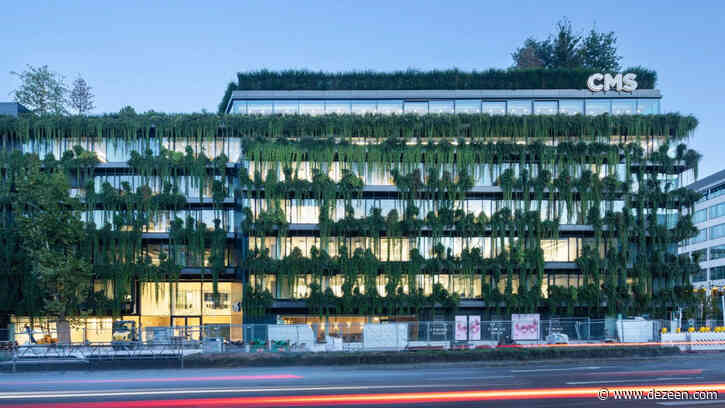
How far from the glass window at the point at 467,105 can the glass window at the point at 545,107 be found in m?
5.07

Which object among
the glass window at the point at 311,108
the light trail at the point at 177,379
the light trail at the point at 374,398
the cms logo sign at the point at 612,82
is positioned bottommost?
the light trail at the point at 177,379

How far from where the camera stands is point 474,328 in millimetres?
42219

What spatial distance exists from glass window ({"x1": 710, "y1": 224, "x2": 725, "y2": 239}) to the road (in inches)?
2895

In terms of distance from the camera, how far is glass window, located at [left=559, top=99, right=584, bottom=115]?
204 feet

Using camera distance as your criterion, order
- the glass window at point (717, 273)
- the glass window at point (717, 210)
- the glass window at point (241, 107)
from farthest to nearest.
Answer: the glass window at point (717, 210)
the glass window at point (717, 273)
the glass window at point (241, 107)

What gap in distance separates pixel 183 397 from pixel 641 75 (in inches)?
2107

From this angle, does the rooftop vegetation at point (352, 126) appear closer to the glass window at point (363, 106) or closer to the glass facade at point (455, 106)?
the glass facade at point (455, 106)

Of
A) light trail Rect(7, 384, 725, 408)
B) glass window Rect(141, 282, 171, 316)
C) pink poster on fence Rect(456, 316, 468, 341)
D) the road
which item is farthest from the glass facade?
light trail Rect(7, 384, 725, 408)

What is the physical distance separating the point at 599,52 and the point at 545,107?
60.5 ft

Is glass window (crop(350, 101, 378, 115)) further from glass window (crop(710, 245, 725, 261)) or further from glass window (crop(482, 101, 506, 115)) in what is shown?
glass window (crop(710, 245, 725, 261))

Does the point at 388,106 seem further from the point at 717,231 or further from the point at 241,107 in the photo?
the point at 717,231

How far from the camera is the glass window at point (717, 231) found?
99.9m

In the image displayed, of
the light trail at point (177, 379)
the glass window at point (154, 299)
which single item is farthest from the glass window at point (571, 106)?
the light trail at point (177, 379)

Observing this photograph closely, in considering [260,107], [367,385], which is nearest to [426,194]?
[260,107]
